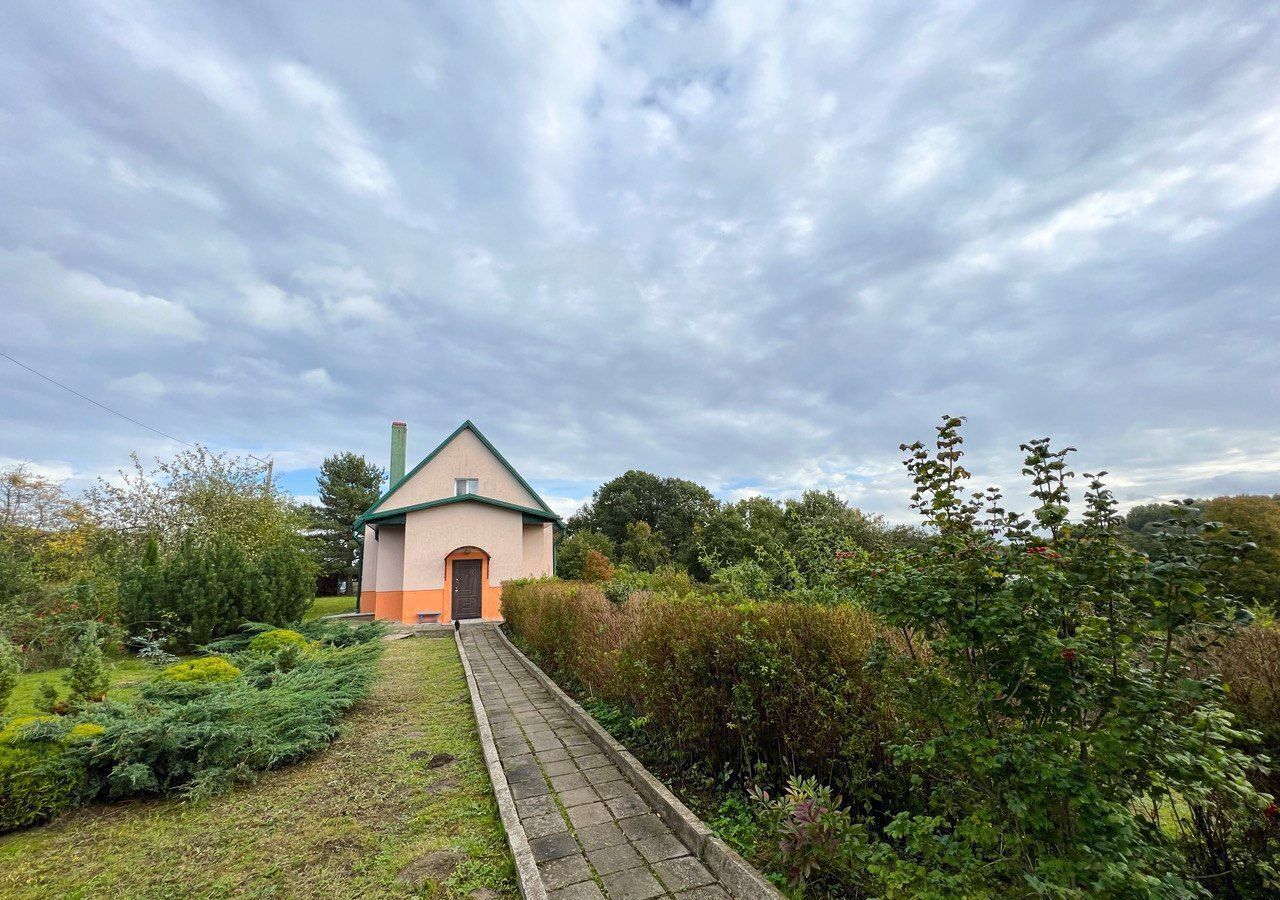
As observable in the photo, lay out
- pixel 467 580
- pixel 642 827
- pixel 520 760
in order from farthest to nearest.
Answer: pixel 467 580 → pixel 520 760 → pixel 642 827

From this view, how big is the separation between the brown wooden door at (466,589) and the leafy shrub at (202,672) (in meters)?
13.7

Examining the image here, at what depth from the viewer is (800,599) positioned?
5.00 m

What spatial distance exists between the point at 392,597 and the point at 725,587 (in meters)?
17.6

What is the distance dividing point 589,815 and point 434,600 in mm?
17704

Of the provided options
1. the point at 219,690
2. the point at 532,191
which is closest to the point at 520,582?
the point at 219,690

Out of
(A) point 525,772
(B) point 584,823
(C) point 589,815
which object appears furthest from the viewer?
(A) point 525,772

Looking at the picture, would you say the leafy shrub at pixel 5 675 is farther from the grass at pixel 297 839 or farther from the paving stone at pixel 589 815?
the paving stone at pixel 589 815

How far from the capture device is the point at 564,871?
347 centimetres

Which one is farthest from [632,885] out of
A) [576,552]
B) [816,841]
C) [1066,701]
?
[576,552]

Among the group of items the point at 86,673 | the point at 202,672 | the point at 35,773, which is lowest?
the point at 35,773

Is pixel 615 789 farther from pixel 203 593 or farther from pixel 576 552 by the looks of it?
pixel 576 552

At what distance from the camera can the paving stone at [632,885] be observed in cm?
319

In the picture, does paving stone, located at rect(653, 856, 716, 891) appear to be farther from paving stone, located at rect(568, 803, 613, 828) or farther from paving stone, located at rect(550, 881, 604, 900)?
paving stone, located at rect(568, 803, 613, 828)

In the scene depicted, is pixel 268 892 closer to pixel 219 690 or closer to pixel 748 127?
pixel 219 690
